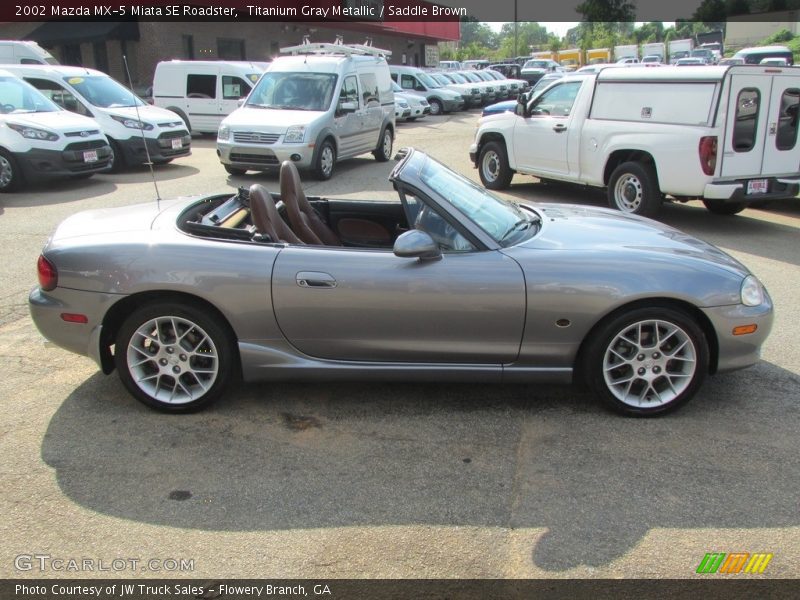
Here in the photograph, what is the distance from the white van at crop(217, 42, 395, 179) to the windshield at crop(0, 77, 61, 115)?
9.78ft

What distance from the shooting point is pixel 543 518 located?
3.14 metres

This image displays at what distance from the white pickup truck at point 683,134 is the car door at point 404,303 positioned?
5623 millimetres

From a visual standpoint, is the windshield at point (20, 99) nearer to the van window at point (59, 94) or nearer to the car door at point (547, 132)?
the van window at point (59, 94)

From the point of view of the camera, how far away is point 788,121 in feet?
28.5

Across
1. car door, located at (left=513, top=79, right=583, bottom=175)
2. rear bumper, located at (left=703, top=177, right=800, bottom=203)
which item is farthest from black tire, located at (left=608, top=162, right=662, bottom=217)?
car door, located at (left=513, top=79, right=583, bottom=175)

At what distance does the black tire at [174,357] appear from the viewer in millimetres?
3928

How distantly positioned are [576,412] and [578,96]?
6.90m

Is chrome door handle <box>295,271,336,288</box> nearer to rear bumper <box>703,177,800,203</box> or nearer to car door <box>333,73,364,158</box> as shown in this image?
rear bumper <box>703,177,800,203</box>

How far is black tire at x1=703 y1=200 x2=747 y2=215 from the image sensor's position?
9.66 meters

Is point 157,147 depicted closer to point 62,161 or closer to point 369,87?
point 62,161

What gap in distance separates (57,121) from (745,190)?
1031 centimetres

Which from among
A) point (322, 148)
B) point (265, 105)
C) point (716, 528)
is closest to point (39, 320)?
point (716, 528)
